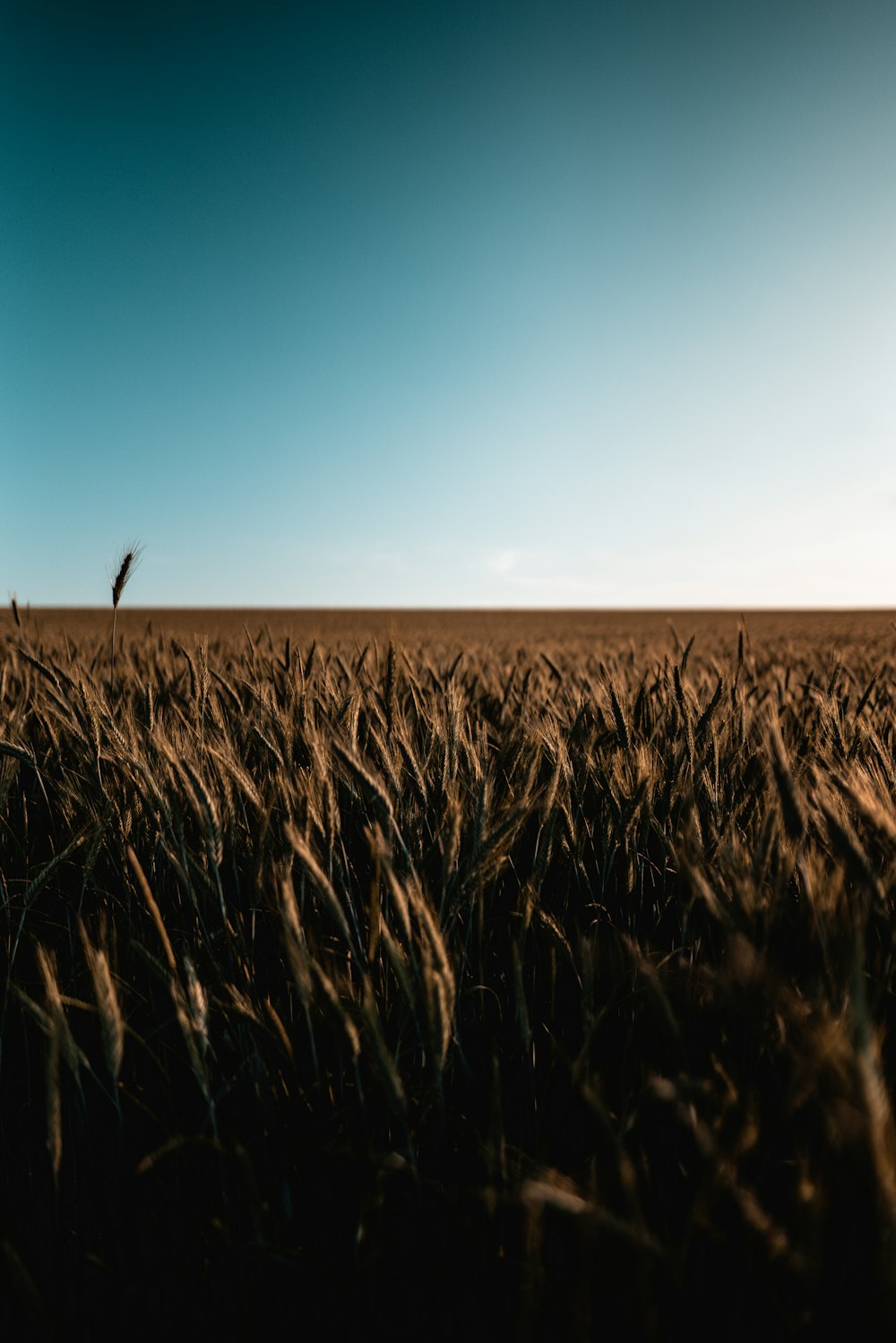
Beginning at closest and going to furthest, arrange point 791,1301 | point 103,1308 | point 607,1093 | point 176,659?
point 791,1301
point 103,1308
point 607,1093
point 176,659

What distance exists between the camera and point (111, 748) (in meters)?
1.25

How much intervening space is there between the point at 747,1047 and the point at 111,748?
1.08m

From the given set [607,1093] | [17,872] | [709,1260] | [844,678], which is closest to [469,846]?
[607,1093]

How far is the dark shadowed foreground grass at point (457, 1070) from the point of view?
53 centimetres

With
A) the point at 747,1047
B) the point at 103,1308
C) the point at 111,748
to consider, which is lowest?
the point at 103,1308

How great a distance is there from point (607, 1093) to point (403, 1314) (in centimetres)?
32

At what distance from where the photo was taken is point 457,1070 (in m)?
0.88

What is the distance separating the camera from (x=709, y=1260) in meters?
0.57

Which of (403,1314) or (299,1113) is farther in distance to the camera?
(299,1113)

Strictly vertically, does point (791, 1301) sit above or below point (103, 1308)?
above

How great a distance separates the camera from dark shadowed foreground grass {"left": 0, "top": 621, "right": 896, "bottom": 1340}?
1.73ft

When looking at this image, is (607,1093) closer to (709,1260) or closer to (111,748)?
(709,1260)

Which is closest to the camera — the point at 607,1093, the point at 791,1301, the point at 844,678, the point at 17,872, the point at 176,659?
the point at 791,1301

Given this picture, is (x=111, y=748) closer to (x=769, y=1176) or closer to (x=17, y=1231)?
(x=17, y=1231)
